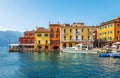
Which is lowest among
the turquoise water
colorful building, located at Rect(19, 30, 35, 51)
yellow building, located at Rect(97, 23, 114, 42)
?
the turquoise water

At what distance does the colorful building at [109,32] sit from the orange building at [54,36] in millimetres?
20039

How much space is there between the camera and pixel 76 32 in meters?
110

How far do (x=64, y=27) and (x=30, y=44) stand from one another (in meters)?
19.6

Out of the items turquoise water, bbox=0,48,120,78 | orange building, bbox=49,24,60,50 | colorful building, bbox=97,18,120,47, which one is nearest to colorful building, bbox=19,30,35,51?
orange building, bbox=49,24,60,50

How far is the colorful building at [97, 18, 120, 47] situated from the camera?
97062 mm

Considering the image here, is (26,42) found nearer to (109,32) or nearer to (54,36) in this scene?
(54,36)

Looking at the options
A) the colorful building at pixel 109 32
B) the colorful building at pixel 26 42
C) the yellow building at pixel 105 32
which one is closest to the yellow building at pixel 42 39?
the colorful building at pixel 26 42

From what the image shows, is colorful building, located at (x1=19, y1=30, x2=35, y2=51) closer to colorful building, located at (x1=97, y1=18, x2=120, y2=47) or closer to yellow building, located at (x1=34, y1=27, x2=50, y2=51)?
yellow building, located at (x1=34, y1=27, x2=50, y2=51)

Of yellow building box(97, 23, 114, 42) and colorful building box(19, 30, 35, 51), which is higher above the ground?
yellow building box(97, 23, 114, 42)

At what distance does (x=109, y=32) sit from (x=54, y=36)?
2736 cm

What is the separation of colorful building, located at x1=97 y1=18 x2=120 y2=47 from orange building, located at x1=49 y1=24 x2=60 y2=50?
20039 mm

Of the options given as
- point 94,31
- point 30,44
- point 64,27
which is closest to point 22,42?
point 30,44

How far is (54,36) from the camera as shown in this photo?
11344cm

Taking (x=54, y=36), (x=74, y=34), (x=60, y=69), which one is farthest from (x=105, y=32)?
(x=60, y=69)
